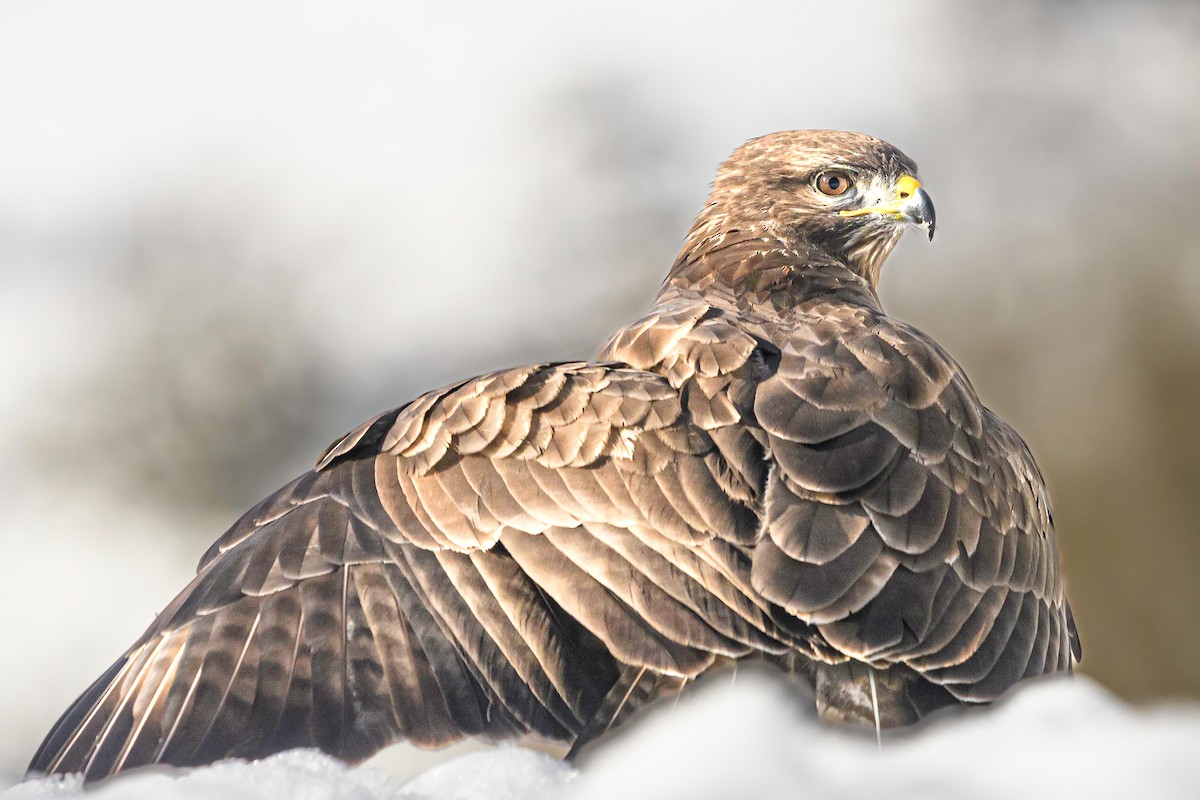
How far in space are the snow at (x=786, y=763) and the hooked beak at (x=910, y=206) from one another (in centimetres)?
272

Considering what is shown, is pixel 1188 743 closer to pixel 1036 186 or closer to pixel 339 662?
pixel 339 662

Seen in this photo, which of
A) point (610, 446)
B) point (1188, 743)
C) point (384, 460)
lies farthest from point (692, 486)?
point (1188, 743)

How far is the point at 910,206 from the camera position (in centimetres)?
548

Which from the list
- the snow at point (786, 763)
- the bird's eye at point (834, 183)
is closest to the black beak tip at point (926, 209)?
the bird's eye at point (834, 183)

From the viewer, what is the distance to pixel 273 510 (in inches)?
158

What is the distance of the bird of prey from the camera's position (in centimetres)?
327

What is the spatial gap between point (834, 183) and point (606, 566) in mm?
2869

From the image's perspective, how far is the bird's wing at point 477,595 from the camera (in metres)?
3.30

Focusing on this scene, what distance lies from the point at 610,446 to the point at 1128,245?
251 inches

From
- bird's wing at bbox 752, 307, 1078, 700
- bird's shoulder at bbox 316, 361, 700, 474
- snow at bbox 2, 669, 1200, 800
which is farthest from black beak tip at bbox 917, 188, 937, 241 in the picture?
snow at bbox 2, 669, 1200, 800

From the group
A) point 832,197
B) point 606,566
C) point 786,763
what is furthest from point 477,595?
point 832,197

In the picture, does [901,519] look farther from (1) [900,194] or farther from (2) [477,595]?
(1) [900,194]

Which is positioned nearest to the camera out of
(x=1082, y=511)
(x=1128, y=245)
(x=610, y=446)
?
(x=610, y=446)

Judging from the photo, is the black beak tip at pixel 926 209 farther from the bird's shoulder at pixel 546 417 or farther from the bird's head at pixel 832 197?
the bird's shoulder at pixel 546 417
